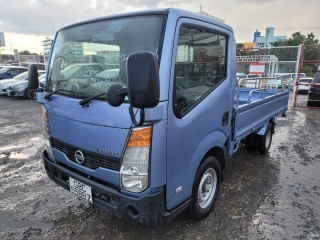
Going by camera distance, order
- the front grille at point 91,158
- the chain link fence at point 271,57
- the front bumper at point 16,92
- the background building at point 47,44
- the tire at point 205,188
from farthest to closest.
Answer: the front bumper at point 16,92 → the chain link fence at point 271,57 → the background building at point 47,44 → the tire at point 205,188 → the front grille at point 91,158

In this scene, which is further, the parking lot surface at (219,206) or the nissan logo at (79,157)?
the parking lot surface at (219,206)

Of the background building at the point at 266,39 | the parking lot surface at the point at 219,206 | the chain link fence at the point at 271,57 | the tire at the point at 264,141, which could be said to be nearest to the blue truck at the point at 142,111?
the parking lot surface at the point at 219,206

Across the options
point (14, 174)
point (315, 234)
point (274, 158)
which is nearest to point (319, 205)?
point (315, 234)

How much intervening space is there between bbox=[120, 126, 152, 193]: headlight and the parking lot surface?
85 cm

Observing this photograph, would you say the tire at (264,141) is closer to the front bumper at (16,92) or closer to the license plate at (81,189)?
the license plate at (81,189)

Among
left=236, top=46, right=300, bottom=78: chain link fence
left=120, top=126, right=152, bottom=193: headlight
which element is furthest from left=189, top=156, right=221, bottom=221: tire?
left=236, top=46, right=300, bottom=78: chain link fence

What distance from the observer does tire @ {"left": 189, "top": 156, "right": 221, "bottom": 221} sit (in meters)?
2.67

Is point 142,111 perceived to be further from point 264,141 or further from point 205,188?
point 264,141

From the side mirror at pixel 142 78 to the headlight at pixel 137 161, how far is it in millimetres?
353

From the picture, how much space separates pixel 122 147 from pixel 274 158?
3.87m

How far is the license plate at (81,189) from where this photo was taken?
2.44 m

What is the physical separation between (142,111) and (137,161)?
0.45 meters

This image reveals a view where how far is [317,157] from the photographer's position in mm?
5125

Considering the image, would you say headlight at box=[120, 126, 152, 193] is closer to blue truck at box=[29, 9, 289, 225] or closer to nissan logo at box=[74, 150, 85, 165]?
blue truck at box=[29, 9, 289, 225]
